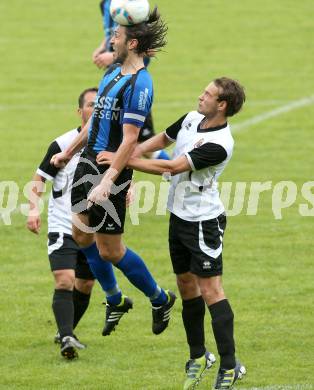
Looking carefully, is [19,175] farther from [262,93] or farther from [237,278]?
[262,93]

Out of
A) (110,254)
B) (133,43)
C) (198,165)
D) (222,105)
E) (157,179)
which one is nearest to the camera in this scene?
(198,165)

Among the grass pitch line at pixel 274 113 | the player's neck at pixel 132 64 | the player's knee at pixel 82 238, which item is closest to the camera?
the player's neck at pixel 132 64

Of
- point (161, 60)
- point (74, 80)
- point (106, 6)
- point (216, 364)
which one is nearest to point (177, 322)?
point (216, 364)

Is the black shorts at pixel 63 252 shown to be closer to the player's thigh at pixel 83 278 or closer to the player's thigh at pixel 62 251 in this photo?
the player's thigh at pixel 62 251

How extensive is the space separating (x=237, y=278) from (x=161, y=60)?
1431cm

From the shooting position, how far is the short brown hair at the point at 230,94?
27.4 ft

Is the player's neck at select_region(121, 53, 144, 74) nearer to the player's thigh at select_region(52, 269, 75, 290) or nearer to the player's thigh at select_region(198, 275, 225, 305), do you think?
the player's thigh at select_region(198, 275, 225, 305)

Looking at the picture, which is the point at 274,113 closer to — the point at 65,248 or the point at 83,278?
the point at 83,278

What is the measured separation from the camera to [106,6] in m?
14.6

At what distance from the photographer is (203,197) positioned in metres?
8.51

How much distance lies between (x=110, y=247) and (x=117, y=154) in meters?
0.89

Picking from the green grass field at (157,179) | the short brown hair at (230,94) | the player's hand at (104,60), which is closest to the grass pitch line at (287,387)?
the green grass field at (157,179)

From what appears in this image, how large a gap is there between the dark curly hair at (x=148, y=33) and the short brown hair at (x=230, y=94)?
0.59m

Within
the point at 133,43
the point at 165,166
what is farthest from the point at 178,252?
the point at 133,43
